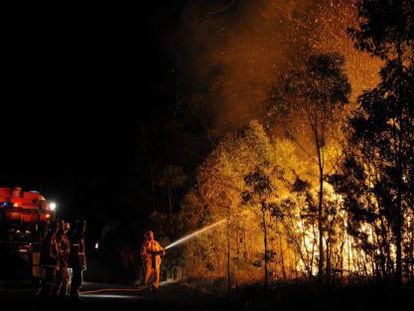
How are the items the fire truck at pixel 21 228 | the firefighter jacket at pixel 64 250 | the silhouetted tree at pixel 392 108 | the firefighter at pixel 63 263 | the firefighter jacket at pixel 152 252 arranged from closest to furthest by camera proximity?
the silhouetted tree at pixel 392 108
the firefighter jacket at pixel 64 250
the firefighter at pixel 63 263
the firefighter jacket at pixel 152 252
the fire truck at pixel 21 228

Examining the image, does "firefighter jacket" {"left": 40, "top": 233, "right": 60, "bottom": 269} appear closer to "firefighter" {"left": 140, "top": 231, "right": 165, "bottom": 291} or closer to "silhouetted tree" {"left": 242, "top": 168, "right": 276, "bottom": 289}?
"firefighter" {"left": 140, "top": 231, "right": 165, "bottom": 291}

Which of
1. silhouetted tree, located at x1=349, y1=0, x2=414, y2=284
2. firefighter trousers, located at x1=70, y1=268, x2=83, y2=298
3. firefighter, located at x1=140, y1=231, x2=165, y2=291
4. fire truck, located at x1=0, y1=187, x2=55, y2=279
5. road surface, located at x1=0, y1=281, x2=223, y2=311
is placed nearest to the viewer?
silhouetted tree, located at x1=349, y1=0, x2=414, y2=284

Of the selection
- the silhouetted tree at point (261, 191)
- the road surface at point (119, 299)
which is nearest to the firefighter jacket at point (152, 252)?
the road surface at point (119, 299)

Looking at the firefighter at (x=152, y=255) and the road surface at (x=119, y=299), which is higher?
the firefighter at (x=152, y=255)

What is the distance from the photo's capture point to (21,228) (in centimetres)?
1759

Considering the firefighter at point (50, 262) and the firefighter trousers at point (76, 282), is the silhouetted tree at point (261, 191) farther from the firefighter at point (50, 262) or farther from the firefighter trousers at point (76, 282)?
the firefighter at point (50, 262)

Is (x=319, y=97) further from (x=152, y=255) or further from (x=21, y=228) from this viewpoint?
(x=21, y=228)

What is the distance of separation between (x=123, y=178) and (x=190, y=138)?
339 inches

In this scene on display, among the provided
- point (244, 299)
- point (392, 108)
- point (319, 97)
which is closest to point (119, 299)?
point (244, 299)

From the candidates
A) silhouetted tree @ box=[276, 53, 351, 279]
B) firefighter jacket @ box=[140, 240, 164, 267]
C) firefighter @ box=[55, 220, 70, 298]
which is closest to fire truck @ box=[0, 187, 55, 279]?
firefighter jacket @ box=[140, 240, 164, 267]

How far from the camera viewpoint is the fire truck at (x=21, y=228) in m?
17.1

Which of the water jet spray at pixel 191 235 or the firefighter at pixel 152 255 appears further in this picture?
the water jet spray at pixel 191 235

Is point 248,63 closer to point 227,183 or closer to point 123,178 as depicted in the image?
point 227,183

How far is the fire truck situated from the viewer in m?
17.1
